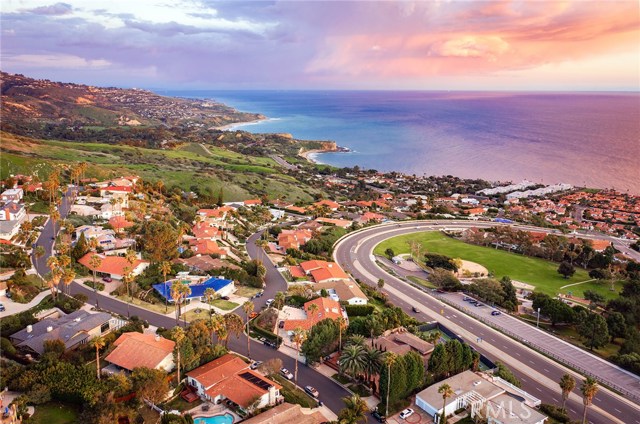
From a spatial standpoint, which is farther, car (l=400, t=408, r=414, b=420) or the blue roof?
the blue roof

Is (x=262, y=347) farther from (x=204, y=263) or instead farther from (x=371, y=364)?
(x=204, y=263)

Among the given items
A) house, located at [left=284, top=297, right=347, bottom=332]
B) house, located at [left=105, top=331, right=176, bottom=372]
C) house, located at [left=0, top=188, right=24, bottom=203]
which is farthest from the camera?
house, located at [left=0, top=188, right=24, bottom=203]

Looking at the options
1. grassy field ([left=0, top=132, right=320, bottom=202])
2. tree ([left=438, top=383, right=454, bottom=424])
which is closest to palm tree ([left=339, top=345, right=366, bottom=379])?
tree ([left=438, top=383, right=454, bottom=424])

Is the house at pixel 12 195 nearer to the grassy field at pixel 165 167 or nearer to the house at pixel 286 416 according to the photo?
the grassy field at pixel 165 167

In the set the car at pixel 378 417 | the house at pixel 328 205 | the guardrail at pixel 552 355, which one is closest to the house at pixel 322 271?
the guardrail at pixel 552 355

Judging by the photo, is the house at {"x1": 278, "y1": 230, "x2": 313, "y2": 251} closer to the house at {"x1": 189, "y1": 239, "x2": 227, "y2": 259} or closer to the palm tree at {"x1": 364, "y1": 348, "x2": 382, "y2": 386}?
the house at {"x1": 189, "y1": 239, "x2": 227, "y2": 259}

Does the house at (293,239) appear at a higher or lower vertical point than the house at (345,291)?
lower

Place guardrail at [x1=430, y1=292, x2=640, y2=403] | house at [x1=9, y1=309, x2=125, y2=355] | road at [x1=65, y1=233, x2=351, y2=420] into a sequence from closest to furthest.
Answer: road at [x1=65, y1=233, x2=351, y2=420], house at [x1=9, y1=309, x2=125, y2=355], guardrail at [x1=430, y1=292, x2=640, y2=403]
